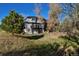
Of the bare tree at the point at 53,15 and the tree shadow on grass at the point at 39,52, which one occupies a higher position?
the bare tree at the point at 53,15

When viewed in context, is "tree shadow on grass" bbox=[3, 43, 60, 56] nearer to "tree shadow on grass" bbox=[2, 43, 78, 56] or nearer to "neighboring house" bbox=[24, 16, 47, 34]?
"tree shadow on grass" bbox=[2, 43, 78, 56]

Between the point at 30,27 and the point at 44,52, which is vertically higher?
the point at 30,27

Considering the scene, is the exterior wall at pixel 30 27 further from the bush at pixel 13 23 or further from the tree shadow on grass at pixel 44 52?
the tree shadow on grass at pixel 44 52

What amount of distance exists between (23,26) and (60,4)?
16.4 inches

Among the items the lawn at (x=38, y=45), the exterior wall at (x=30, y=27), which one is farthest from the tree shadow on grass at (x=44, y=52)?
the exterior wall at (x=30, y=27)

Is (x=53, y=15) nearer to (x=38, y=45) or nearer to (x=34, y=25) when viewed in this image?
(x=34, y=25)

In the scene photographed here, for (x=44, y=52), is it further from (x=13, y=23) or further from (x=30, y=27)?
(x=13, y=23)

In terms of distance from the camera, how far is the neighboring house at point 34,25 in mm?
3484

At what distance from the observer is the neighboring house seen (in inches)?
137

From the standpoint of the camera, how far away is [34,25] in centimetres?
349

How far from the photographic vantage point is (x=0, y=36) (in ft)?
11.4

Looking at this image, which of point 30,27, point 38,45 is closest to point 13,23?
point 30,27

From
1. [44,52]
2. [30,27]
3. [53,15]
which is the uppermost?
[53,15]

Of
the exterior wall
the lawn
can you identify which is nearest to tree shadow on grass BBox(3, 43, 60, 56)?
the lawn
